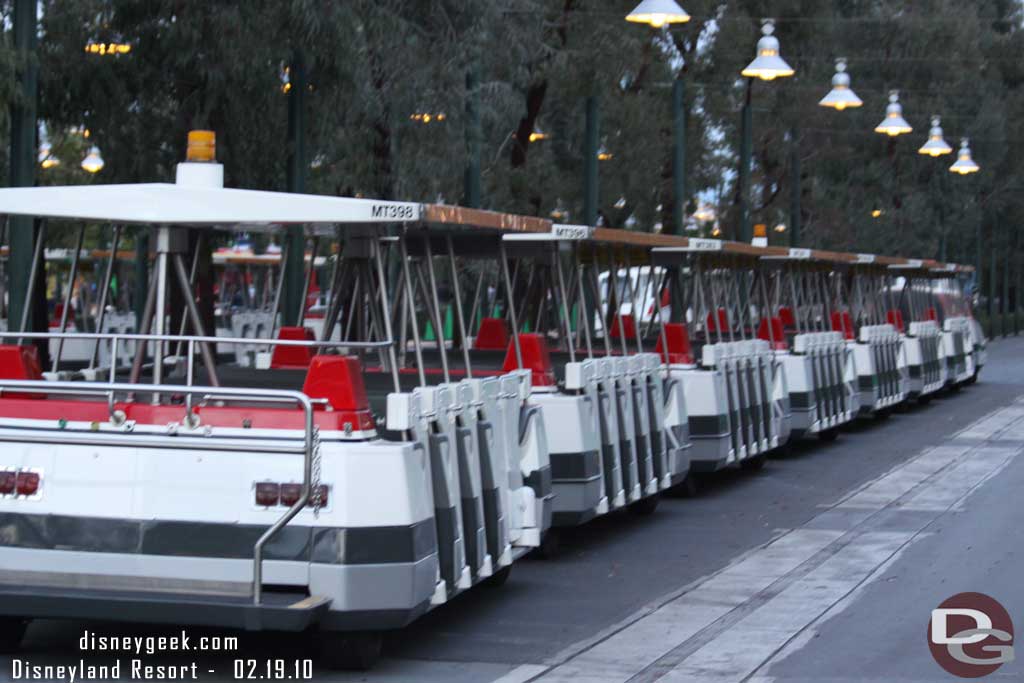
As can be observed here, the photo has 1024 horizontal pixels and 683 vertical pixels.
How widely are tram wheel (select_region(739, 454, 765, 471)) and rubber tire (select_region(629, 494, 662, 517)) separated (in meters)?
4.23

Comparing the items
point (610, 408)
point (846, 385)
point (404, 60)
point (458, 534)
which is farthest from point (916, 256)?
point (458, 534)

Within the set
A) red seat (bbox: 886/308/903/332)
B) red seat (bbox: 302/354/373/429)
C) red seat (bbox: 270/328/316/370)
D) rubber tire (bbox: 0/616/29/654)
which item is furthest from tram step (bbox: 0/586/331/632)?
red seat (bbox: 886/308/903/332)

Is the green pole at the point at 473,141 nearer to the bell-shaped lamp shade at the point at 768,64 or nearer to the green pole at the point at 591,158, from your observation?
the green pole at the point at 591,158

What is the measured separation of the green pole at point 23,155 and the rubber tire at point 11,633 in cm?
414

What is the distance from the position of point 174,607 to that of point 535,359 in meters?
5.41

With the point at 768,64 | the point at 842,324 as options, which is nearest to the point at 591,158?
the point at 768,64

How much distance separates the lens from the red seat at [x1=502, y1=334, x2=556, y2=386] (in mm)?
13508

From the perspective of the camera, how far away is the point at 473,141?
837 inches

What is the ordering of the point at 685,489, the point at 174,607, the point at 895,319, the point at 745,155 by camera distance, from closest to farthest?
the point at 174,607
the point at 685,489
the point at 895,319
the point at 745,155

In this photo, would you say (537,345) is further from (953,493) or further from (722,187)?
(722,187)

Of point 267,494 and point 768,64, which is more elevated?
point 768,64

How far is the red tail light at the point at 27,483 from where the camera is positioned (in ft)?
29.8

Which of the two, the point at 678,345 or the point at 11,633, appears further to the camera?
the point at 678,345

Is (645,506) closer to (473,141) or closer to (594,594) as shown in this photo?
(594,594)
